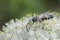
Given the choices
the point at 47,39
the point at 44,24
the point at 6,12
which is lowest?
the point at 47,39

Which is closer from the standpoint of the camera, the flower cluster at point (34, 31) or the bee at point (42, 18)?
the flower cluster at point (34, 31)

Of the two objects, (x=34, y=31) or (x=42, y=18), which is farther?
(x=42, y=18)

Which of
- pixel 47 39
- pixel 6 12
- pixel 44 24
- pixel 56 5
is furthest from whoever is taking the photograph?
pixel 56 5

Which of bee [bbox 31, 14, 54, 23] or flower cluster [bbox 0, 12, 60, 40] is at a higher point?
bee [bbox 31, 14, 54, 23]

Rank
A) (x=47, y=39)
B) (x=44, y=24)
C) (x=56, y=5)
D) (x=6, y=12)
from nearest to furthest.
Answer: (x=47, y=39)
(x=44, y=24)
(x=6, y=12)
(x=56, y=5)

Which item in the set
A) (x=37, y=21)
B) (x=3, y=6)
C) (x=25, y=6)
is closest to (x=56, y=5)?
(x=25, y=6)

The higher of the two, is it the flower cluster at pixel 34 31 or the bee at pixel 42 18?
the bee at pixel 42 18

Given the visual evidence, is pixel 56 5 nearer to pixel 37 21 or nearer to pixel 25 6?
pixel 25 6

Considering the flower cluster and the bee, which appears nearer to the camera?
the flower cluster
